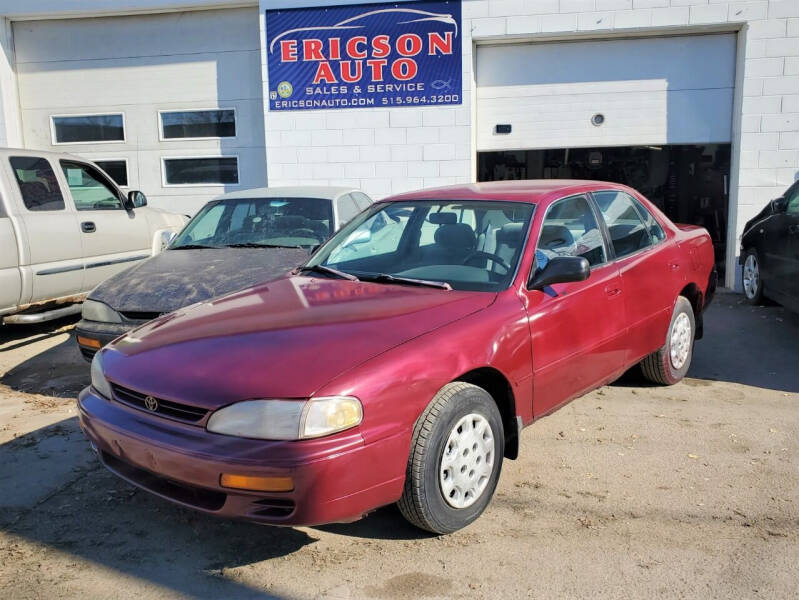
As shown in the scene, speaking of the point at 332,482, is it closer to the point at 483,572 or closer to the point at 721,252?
the point at 483,572

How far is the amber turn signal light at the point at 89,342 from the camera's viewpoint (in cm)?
524

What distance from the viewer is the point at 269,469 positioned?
2764 millimetres

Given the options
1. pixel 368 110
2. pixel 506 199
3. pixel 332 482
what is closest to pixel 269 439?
pixel 332 482

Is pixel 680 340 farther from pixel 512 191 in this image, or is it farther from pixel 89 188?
pixel 89 188

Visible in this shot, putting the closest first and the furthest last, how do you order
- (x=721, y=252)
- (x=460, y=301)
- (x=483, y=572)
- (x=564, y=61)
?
(x=483, y=572) → (x=460, y=301) → (x=564, y=61) → (x=721, y=252)

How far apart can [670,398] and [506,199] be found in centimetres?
214

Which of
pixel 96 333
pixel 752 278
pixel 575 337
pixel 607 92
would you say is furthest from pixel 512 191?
pixel 607 92

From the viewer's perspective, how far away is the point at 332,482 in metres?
2.79

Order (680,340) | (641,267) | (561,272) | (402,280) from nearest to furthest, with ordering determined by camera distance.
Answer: (561,272), (402,280), (641,267), (680,340)

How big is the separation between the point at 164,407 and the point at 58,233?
185 inches

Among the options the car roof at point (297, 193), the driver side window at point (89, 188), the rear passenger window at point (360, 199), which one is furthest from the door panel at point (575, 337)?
the driver side window at point (89, 188)

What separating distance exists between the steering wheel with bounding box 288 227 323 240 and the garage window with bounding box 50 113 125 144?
5989 millimetres

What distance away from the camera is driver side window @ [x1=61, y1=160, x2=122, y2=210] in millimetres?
7523

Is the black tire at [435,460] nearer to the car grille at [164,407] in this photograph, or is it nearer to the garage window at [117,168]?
the car grille at [164,407]
